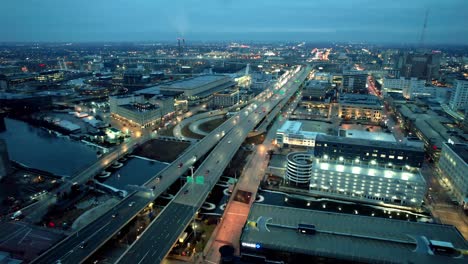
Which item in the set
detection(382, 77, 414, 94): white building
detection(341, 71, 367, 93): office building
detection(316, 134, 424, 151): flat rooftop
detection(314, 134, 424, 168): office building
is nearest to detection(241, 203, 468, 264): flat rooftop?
detection(314, 134, 424, 168): office building

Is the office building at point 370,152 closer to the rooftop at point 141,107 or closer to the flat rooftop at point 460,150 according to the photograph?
the flat rooftop at point 460,150

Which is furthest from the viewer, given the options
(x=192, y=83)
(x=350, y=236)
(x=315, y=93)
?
(x=192, y=83)

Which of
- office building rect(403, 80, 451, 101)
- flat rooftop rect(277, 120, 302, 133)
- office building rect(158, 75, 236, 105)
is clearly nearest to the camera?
flat rooftop rect(277, 120, 302, 133)

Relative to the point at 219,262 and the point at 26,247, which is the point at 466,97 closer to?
the point at 219,262

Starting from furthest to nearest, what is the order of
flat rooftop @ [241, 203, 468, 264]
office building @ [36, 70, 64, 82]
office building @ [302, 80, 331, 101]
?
office building @ [36, 70, 64, 82] → office building @ [302, 80, 331, 101] → flat rooftop @ [241, 203, 468, 264]

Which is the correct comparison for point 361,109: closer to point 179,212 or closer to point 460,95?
point 460,95

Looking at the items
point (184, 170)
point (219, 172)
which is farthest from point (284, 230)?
point (184, 170)

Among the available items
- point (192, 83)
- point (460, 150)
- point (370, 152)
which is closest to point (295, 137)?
point (370, 152)

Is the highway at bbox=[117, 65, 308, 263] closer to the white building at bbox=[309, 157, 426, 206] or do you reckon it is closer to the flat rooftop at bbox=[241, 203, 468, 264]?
the flat rooftop at bbox=[241, 203, 468, 264]
